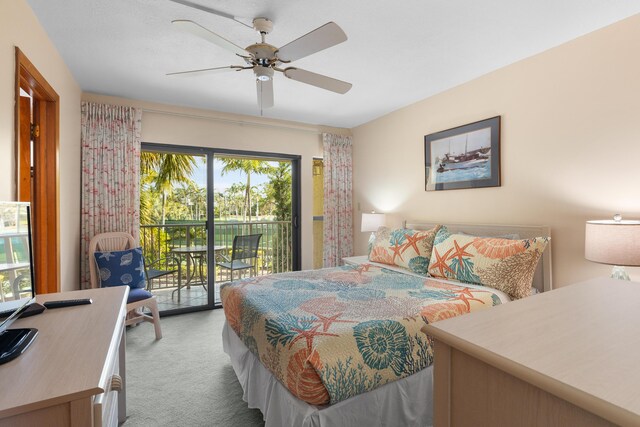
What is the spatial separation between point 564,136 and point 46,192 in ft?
13.4

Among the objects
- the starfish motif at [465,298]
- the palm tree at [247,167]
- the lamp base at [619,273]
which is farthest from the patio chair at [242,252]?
the lamp base at [619,273]

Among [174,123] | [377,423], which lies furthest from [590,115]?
[174,123]

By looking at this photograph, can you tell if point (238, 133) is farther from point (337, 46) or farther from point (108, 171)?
point (337, 46)

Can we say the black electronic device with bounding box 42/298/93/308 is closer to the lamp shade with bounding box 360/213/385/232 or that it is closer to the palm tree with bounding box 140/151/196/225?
the palm tree with bounding box 140/151/196/225

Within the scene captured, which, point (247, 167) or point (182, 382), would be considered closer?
point (182, 382)

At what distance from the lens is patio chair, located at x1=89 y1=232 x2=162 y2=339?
10.0 feet

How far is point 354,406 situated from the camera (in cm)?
148

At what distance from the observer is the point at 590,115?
234 centimetres

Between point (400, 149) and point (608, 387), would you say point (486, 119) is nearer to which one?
point (400, 149)

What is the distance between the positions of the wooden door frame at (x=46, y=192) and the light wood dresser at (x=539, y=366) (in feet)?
9.15

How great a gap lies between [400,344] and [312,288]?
2.86 feet

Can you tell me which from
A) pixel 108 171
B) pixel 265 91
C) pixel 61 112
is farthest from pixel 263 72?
pixel 108 171

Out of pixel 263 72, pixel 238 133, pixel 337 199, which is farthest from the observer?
pixel 337 199

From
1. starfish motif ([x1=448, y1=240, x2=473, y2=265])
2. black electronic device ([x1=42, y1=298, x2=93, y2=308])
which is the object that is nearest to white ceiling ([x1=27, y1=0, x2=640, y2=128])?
starfish motif ([x1=448, y1=240, x2=473, y2=265])
